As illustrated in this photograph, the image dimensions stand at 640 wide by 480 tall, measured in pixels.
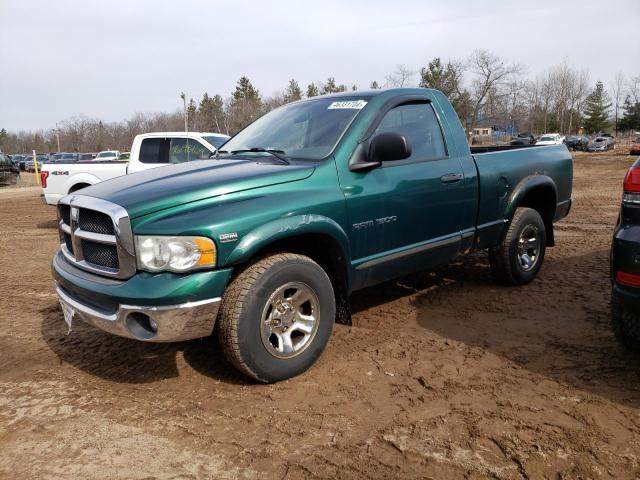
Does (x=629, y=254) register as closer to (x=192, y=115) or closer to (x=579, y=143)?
(x=579, y=143)

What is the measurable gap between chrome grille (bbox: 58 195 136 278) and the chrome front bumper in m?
0.24

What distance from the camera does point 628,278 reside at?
9.29 ft

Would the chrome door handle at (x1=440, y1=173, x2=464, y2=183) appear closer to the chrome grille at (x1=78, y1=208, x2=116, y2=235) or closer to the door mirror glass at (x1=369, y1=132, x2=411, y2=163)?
the door mirror glass at (x1=369, y1=132, x2=411, y2=163)

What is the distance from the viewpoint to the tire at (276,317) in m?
2.89

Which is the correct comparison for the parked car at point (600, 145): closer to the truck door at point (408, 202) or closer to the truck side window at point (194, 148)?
the truck side window at point (194, 148)

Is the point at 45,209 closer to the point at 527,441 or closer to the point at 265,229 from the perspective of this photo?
the point at 265,229

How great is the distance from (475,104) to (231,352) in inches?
2618

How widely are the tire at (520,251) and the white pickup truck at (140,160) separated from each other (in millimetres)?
5463

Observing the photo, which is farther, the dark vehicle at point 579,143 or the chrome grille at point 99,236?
the dark vehicle at point 579,143

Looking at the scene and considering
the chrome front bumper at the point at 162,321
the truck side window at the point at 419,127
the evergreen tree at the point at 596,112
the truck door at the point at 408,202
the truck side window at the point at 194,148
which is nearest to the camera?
the chrome front bumper at the point at 162,321

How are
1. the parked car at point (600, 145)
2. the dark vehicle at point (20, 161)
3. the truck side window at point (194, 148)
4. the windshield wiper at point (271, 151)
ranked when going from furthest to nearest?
the dark vehicle at point (20, 161) → the parked car at point (600, 145) → the truck side window at point (194, 148) → the windshield wiper at point (271, 151)

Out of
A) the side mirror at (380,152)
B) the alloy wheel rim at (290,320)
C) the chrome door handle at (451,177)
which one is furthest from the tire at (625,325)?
the alloy wheel rim at (290,320)

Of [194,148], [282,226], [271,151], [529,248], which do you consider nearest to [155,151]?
[194,148]

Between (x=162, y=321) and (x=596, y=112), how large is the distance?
8895cm
